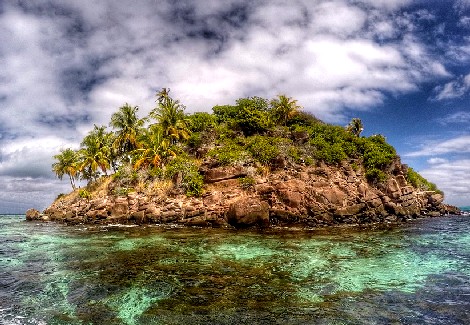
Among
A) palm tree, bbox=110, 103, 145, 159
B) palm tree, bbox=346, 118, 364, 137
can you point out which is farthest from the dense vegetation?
palm tree, bbox=346, 118, 364, 137

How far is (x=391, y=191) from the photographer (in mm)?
40688

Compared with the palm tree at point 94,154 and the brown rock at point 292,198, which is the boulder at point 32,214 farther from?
the brown rock at point 292,198

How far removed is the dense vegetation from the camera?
3984 centimetres

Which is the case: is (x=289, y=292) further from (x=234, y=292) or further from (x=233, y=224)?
(x=233, y=224)

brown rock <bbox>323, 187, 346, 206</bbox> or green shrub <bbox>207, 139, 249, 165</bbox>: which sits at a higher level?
green shrub <bbox>207, 139, 249, 165</bbox>

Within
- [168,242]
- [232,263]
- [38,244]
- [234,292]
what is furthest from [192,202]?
[234,292]

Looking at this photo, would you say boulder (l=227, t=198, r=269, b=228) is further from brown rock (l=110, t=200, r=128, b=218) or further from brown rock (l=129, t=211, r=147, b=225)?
brown rock (l=110, t=200, r=128, b=218)

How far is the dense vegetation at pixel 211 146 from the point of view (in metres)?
39.8

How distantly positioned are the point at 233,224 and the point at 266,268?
16964 millimetres

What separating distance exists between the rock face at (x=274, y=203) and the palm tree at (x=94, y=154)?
11032 millimetres

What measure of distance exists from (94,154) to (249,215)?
113 ft

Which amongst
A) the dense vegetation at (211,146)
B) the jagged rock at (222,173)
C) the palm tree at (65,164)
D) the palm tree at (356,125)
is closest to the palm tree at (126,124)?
the dense vegetation at (211,146)

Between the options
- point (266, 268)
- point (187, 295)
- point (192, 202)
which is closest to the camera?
point (187, 295)

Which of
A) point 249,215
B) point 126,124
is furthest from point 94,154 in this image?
point 249,215
